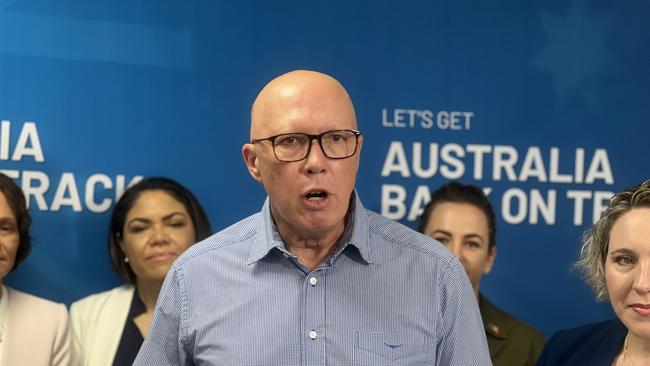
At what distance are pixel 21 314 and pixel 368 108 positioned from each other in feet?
5.38

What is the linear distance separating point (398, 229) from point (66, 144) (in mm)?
1799

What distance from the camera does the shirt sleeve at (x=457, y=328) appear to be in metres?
2.06

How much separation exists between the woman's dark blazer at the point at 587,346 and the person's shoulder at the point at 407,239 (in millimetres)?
784

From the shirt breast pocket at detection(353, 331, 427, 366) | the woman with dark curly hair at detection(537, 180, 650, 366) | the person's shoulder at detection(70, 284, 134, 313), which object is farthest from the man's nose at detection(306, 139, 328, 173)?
the person's shoulder at detection(70, 284, 134, 313)

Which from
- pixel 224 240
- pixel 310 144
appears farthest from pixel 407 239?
pixel 224 240

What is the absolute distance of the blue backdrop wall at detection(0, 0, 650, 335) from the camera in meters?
3.48

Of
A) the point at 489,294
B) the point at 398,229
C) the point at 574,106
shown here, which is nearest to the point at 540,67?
the point at 574,106

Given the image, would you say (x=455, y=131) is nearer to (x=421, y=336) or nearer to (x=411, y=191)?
(x=411, y=191)

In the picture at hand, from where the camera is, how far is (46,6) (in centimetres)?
347

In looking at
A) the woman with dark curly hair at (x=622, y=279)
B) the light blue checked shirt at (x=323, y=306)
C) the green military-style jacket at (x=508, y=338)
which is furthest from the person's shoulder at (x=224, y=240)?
the green military-style jacket at (x=508, y=338)

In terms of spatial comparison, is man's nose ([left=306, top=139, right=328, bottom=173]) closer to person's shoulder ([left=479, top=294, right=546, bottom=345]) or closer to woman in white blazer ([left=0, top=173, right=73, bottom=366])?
woman in white blazer ([left=0, top=173, right=73, bottom=366])

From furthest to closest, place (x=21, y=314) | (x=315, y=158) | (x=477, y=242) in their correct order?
(x=477, y=242) < (x=21, y=314) < (x=315, y=158)

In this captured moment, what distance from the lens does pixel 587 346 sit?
2.70 m

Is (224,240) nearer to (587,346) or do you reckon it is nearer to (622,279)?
(622,279)
